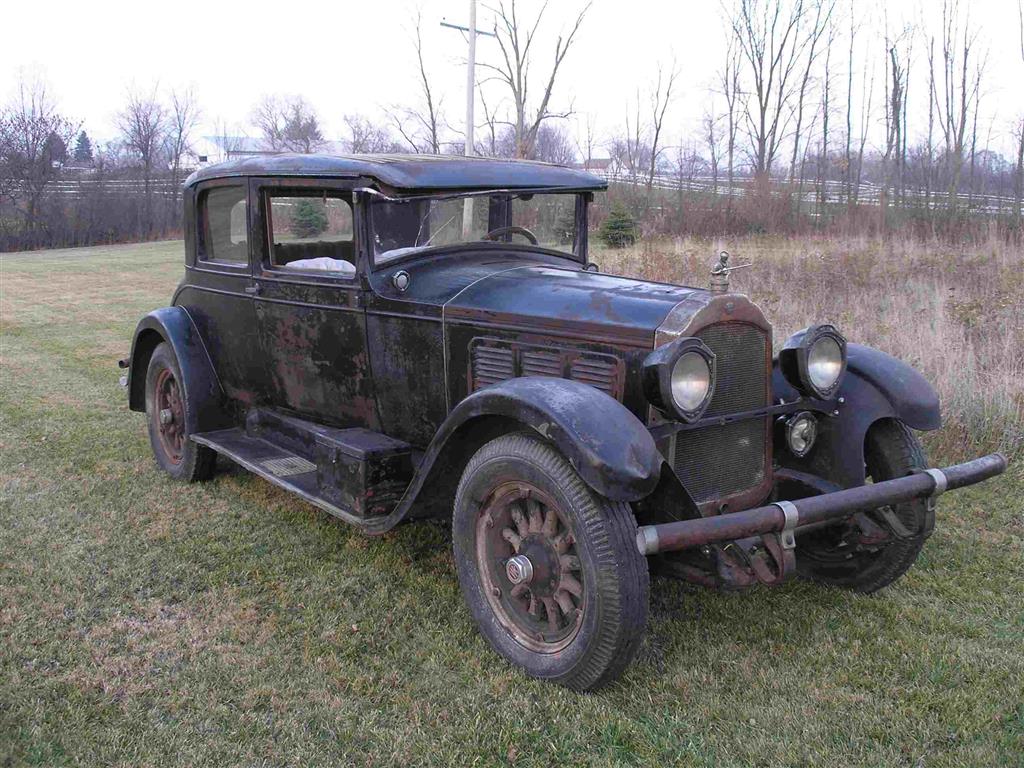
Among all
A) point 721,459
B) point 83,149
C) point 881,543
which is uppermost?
point 83,149

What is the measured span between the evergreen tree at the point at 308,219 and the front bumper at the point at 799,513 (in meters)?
2.43

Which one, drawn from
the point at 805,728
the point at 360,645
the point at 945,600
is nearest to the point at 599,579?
the point at 805,728

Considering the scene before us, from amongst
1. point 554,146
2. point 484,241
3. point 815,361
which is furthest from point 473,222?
point 554,146

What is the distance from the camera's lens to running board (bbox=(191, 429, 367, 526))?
3.90m

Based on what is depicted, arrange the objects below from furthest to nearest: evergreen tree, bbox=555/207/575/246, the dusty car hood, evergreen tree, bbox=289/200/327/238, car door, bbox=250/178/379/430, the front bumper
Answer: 1. evergreen tree, bbox=555/207/575/246
2. evergreen tree, bbox=289/200/327/238
3. car door, bbox=250/178/379/430
4. the dusty car hood
5. the front bumper

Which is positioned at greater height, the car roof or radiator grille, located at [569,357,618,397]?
the car roof

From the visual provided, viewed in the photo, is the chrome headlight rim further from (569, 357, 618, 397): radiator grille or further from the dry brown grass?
the dry brown grass

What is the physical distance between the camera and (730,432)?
3420 mm

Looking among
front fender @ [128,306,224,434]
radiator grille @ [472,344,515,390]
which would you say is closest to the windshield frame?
radiator grille @ [472,344,515,390]

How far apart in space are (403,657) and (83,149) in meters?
41.9

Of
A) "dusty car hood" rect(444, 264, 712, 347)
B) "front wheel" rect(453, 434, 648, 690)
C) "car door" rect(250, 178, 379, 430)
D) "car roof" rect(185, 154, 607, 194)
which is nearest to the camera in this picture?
"front wheel" rect(453, 434, 648, 690)

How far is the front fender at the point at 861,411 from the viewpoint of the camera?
Result: 11.6ft

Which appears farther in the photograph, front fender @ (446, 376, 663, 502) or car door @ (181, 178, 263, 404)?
car door @ (181, 178, 263, 404)

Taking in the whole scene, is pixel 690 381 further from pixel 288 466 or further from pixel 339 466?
pixel 288 466
